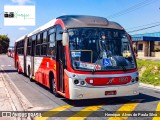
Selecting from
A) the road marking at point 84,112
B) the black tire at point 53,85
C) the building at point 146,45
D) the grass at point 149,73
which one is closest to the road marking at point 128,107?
the road marking at point 84,112

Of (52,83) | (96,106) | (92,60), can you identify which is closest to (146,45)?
(52,83)

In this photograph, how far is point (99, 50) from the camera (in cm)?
1127

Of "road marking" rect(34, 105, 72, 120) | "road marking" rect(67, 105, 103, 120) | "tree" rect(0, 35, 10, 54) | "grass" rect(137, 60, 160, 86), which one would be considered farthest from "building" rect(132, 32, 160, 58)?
"tree" rect(0, 35, 10, 54)

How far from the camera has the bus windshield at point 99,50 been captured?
1096cm

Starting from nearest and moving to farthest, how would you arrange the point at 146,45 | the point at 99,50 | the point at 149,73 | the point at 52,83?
the point at 99,50
the point at 52,83
the point at 149,73
the point at 146,45

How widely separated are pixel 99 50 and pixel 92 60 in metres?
0.49

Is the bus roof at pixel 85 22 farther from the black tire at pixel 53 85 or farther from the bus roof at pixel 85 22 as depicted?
the black tire at pixel 53 85

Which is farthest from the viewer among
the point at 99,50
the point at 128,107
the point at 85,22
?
the point at 85,22

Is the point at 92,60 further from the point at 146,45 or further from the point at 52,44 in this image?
the point at 146,45

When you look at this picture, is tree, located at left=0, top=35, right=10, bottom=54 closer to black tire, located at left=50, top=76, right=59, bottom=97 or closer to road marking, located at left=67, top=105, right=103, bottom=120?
black tire, located at left=50, top=76, right=59, bottom=97

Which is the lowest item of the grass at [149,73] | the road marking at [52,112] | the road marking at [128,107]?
the road marking at [52,112]

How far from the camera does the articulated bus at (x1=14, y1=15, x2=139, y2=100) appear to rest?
10742 millimetres

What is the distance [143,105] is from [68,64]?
110 inches

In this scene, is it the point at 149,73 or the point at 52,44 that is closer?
the point at 52,44
